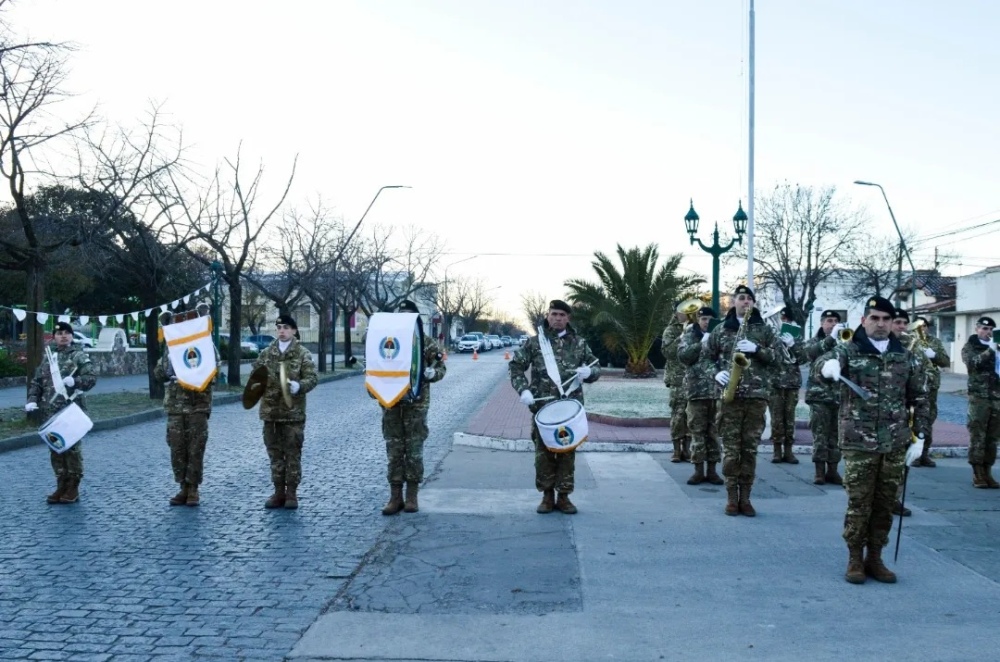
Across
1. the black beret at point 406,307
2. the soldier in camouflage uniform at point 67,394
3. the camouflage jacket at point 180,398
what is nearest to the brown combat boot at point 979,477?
the black beret at point 406,307

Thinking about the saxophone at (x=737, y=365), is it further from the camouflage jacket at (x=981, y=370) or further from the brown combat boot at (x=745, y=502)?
the camouflage jacket at (x=981, y=370)

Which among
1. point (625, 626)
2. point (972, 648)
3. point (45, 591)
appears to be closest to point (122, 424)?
point (45, 591)

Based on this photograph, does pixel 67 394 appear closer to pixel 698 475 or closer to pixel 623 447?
pixel 698 475

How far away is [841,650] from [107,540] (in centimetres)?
551

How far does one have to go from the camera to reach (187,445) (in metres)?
8.62

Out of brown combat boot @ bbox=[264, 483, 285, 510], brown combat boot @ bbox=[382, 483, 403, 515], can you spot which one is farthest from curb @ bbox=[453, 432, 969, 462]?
brown combat boot @ bbox=[264, 483, 285, 510]

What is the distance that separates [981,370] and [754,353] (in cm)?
348

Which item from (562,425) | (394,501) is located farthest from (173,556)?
(562,425)

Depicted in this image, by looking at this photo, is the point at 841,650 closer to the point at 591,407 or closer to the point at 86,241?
the point at 591,407

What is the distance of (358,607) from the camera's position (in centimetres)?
541

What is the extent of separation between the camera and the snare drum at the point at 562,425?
7719mm

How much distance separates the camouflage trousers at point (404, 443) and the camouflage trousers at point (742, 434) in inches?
106

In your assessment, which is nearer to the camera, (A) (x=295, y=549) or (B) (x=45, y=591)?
(B) (x=45, y=591)

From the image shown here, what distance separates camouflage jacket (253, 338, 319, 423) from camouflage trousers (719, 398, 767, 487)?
3.83m
